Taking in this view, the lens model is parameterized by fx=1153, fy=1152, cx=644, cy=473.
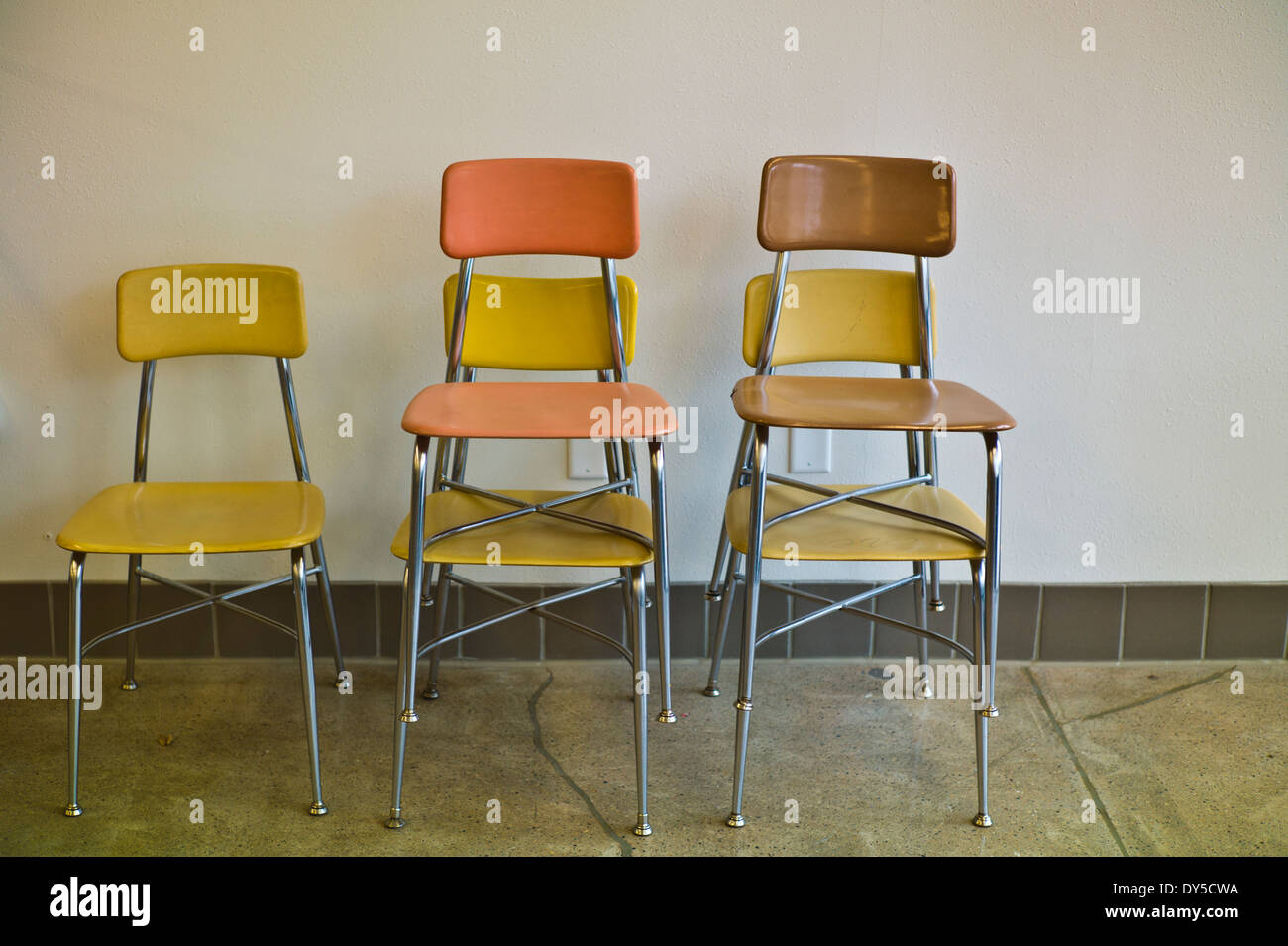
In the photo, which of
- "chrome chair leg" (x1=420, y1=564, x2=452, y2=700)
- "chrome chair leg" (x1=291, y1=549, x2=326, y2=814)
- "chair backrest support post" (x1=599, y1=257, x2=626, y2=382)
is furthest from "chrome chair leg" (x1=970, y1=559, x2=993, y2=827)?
"chrome chair leg" (x1=291, y1=549, x2=326, y2=814)

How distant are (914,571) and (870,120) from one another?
0.96 meters

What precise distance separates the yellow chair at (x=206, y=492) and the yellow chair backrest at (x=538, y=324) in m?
0.36

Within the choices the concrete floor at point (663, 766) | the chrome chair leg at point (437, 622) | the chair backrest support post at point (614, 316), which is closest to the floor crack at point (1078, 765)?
the concrete floor at point (663, 766)

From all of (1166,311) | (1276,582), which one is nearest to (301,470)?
(1166,311)

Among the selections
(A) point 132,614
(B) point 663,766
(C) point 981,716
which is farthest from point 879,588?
(A) point 132,614

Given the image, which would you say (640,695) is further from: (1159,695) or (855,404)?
(1159,695)

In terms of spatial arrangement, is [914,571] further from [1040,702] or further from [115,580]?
[115,580]

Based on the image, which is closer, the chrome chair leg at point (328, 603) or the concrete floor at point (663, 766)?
the concrete floor at point (663, 766)

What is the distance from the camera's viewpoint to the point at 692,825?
2008 millimetres

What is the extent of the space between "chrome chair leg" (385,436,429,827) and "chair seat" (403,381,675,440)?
0.07 m

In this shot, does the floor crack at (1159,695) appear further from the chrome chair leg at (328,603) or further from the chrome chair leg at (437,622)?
the chrome chair leg at (328,603)

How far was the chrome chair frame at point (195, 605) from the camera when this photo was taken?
197cm

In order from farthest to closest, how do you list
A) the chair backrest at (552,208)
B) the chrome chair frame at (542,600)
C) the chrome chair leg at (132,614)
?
1. the chrome chair leg at (132,614)
2. the chair backrest at (552,208)
3. the chrome chair frame at (542,600)

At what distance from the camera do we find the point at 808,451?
2574 millimetres
